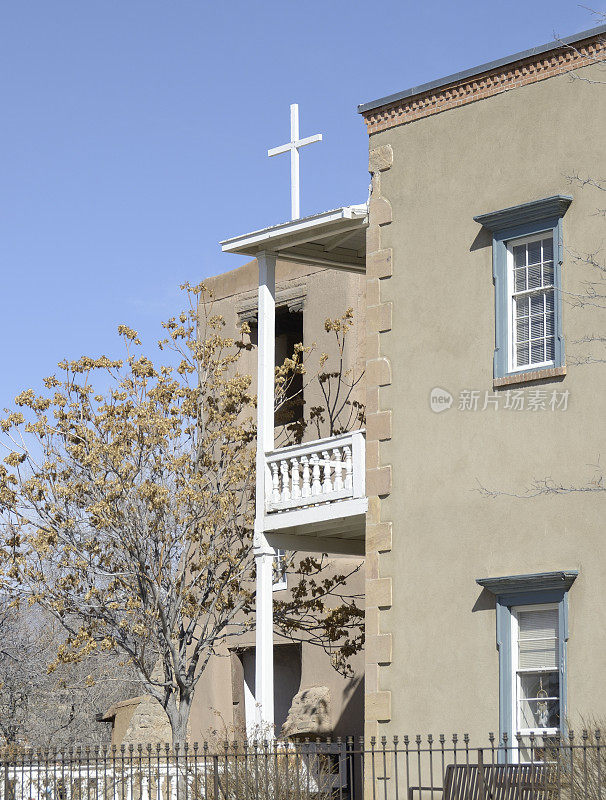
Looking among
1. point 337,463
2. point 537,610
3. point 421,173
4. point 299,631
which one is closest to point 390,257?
point 421,173

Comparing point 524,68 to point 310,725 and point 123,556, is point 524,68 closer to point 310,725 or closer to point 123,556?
point 123,556

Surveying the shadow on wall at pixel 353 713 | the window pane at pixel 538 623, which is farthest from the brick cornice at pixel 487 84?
the shadow on wall at pixel 353 713

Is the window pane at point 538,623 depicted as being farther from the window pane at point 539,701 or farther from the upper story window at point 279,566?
the upper story window at point 279,566

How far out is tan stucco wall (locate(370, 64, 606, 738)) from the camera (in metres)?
14.0

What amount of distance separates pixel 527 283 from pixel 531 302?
22 cm

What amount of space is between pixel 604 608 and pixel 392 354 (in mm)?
4181

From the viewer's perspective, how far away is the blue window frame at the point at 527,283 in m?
14.5

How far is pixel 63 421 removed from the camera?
19844mm

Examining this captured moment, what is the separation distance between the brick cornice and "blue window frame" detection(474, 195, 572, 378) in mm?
1532

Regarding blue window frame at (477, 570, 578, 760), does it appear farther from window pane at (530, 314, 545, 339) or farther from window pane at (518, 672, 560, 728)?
window pane at (530, 314, 545, 339)

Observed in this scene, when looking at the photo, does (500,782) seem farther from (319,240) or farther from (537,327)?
(319,240)

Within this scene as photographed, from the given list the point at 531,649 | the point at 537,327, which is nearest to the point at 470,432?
the point at 537,327

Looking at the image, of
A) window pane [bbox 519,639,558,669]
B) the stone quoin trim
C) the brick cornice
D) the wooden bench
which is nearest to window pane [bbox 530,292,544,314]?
the stone quoin trim

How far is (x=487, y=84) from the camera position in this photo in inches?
611
